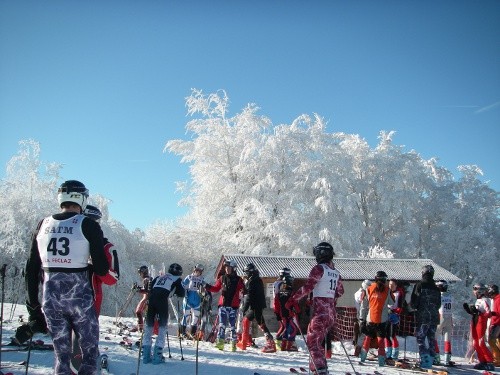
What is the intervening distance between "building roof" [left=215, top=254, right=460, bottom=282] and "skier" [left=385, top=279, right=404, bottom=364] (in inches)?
271

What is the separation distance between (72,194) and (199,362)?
4.79 m

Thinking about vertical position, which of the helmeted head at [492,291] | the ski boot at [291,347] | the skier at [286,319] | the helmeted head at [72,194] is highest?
the helmeted head at [72,194]

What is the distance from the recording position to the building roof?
17266mm

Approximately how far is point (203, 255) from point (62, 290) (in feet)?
85.8

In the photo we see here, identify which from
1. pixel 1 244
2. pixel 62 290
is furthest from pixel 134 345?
pixel 1 244

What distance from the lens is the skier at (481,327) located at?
376 inches

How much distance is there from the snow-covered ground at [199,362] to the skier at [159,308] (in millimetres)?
241

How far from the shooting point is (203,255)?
29891 mm

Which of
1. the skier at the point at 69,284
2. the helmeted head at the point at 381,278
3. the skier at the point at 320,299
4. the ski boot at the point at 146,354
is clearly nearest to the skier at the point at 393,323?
the helmeted head at the point at 381,278

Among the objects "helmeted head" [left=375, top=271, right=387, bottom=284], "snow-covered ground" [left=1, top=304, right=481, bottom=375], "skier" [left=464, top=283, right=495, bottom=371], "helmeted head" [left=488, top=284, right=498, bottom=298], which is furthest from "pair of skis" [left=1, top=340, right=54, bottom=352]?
"helmeted head" [left=488, top=284, right=498, bottom=298]

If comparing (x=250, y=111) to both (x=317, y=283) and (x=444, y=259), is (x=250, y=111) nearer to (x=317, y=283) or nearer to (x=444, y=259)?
(x=444, y=259)

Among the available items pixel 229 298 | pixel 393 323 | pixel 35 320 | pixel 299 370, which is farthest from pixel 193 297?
pixel 35 320

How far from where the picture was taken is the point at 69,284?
405 centimetres

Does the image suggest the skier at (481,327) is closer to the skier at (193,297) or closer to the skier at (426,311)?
Answer: the skier at (426,311)
